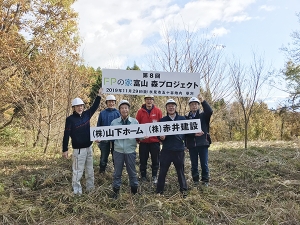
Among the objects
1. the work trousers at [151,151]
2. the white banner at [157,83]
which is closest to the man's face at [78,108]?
the white banner at [157,83]

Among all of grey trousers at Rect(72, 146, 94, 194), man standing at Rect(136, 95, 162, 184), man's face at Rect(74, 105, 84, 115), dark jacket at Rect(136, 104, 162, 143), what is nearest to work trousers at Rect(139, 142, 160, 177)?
man standing at Rect(136, 95, 162, 184)

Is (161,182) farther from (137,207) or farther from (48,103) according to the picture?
(48,103)

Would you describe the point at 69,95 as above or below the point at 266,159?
above

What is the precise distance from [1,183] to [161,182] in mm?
3100

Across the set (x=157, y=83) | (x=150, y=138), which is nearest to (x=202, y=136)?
(x=150, y=138)

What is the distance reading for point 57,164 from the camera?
6.45 metres

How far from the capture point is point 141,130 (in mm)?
4105

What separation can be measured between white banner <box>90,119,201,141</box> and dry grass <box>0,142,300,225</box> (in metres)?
1.00

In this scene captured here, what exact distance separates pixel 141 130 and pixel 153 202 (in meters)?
1.15

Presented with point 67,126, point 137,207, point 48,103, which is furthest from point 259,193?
point 48,103

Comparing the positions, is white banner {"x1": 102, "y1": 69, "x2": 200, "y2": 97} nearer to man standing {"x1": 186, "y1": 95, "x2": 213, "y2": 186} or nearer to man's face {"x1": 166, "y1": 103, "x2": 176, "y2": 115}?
man standing {"x1": 186, "y1": 95, "x2": 213, "y2": 186}

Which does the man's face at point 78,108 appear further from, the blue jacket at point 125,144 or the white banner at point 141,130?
the blue jacket at point 125,144

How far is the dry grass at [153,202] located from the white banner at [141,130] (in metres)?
1.00

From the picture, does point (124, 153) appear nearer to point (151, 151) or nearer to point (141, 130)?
point (141, 130)
